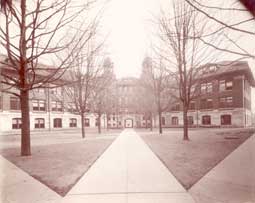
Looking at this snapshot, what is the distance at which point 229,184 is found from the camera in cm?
460

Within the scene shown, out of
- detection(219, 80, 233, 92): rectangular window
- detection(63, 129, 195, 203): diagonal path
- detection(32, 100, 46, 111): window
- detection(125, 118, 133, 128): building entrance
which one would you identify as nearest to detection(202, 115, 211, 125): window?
detection(219, 80, 233, 92): rectangular window

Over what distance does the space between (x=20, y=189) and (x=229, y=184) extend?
3543mm

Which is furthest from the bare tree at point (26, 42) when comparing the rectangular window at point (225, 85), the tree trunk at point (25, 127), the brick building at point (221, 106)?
the rectangular window at point (225, 85)

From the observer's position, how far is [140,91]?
22.5 m

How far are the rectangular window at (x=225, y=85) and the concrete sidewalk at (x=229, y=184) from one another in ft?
85.2

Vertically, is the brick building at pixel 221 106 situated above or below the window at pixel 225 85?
below

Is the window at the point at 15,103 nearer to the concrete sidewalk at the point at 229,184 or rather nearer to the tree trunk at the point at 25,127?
the tree trunk at the point at 25,127

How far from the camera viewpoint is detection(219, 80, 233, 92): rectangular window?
2964 centimetres

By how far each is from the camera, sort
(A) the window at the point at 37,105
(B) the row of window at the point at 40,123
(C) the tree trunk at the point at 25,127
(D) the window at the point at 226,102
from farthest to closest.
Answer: (D) the window at the point at 226,102 → (A) the window at the point at 37,105 → (C) the tree trunk at the point at 25,127 → (B) the row of window at the point at 40,123

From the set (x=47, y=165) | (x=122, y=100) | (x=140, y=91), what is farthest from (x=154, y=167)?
(x=122, y=100)

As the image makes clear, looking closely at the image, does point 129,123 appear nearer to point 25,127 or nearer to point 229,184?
point 25,127

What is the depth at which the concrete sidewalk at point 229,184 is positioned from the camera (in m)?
4.16

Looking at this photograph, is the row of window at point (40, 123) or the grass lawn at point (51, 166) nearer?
the grass lawn at point (51, 166)

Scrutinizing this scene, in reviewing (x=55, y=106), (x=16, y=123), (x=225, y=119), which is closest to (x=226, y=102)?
(x=225, y=119)
